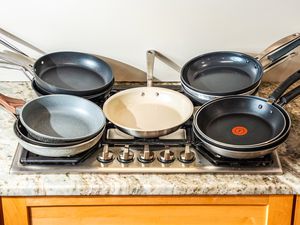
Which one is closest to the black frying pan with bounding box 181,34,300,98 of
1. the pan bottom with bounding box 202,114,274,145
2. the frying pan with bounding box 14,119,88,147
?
the pan bottom with bounding box 202,114,274,145

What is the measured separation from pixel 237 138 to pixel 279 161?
12cm

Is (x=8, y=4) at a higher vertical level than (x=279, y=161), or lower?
higher

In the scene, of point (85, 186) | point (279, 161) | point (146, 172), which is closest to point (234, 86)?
point (279, 161)

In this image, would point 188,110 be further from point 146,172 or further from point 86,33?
point 86,33

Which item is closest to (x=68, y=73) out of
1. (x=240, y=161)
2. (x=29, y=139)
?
(x=29, y=139)

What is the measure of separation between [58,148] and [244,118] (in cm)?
51

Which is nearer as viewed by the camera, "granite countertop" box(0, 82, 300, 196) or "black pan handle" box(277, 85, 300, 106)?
"granite countertop" box(0, 82, 300, 196)

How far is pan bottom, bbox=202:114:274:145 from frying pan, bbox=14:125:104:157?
315 millimetres

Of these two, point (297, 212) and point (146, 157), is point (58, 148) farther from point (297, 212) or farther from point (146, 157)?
point (297, 212)

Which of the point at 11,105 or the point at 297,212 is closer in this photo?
the point at 297,212

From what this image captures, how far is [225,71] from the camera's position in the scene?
6.22 feet

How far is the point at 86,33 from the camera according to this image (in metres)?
1.90

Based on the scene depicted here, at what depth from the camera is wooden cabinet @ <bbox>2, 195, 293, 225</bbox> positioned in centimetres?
155

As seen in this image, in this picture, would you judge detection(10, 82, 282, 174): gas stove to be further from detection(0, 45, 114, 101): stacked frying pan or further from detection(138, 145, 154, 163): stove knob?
detection(0, 45, 114, 101): stacked frying pan
